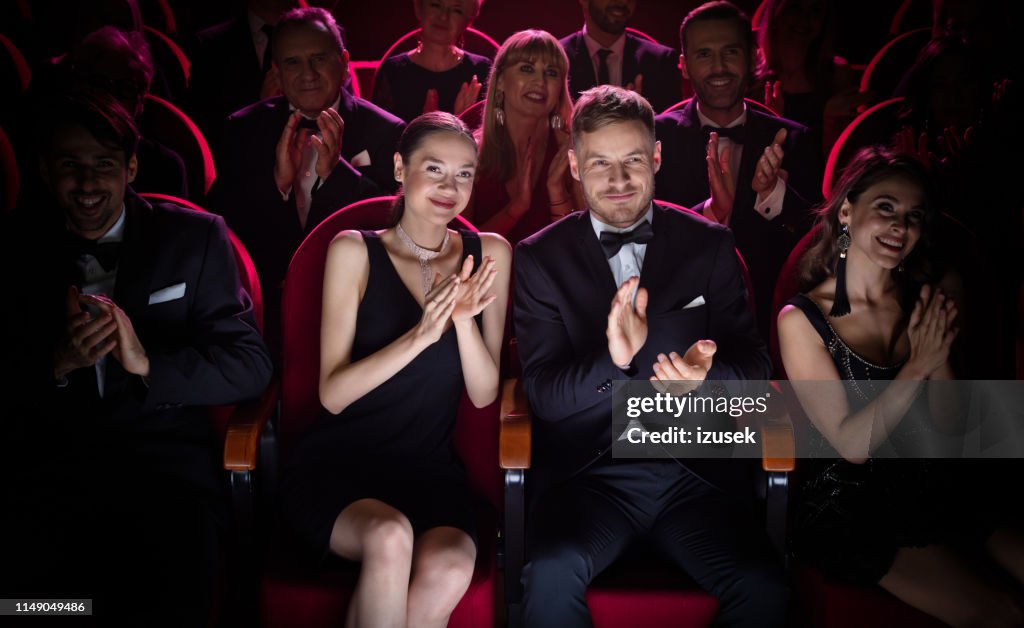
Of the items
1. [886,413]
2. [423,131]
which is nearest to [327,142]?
[423,131]

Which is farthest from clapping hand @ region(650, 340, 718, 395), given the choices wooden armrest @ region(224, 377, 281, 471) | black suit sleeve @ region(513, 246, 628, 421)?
wooden armrest @ region(224, 377, 281, 471)

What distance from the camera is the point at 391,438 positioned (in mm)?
1961

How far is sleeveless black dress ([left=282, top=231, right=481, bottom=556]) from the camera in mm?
1826

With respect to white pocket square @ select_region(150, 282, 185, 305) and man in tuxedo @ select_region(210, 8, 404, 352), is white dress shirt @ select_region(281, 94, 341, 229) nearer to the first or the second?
man in tuxedo @ select_region(210, 8, 404, 352)

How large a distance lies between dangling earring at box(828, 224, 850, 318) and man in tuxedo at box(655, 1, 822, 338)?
0.86 m

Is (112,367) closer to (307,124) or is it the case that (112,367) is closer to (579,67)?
(307,124)

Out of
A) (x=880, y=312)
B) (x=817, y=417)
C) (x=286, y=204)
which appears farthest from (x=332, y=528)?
(x=286, y=204)

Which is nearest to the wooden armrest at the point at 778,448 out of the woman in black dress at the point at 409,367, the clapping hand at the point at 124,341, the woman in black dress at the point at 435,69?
the woman in black dress at the point at 409,367

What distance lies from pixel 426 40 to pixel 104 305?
2.15 meters

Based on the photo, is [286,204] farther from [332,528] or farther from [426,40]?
[332,528]

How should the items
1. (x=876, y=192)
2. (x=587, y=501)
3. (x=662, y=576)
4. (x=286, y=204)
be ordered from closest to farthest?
(x=662, y=576)
(x=587, y=501)
(x=876, y=192)
(x=286, y=204)

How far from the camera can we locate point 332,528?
1.73m

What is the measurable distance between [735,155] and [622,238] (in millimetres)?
1267

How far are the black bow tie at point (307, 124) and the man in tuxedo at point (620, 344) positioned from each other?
1.44 m
